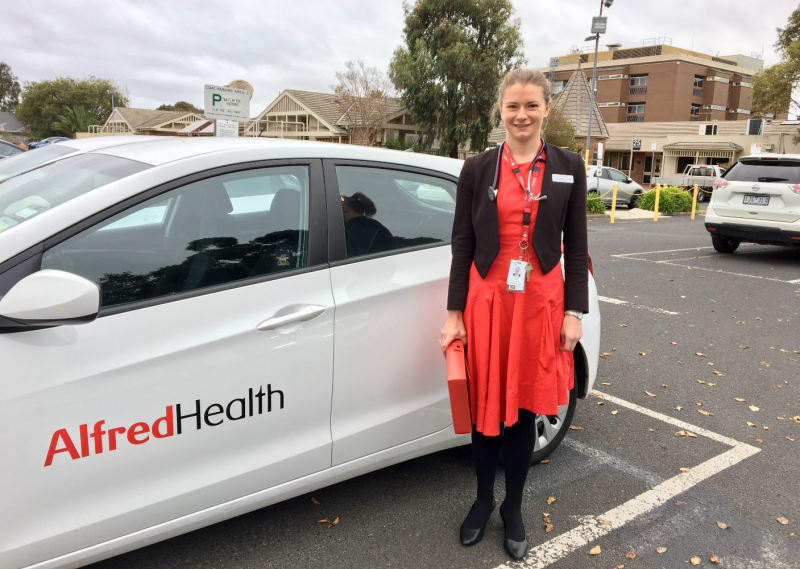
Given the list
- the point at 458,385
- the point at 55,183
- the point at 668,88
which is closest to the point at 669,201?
the point at 458,385

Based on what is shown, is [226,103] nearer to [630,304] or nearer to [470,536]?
[630,304]

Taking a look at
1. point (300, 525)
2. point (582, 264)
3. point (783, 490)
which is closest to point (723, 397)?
point (783, 490)

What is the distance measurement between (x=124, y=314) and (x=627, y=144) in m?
57.2

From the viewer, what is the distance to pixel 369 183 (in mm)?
2732

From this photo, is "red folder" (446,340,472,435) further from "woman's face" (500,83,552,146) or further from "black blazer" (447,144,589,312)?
"woman's face" (500,83,552,146)

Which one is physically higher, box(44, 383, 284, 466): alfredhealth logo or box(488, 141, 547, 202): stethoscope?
box(488, 141, 547, 202): stethoscope

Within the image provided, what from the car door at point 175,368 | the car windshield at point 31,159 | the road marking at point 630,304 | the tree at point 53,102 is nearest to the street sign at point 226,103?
the road marking at point 630,304

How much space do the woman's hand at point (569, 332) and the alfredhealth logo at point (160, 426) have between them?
109cm

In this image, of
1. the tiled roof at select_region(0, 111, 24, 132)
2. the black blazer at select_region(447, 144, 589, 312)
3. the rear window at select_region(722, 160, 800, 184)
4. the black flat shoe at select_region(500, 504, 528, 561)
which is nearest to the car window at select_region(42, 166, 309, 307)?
the black blazer at select_region(447, 144, 589, 312)

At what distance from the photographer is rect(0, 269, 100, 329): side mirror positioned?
5.81ft

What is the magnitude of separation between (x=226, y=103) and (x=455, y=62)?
78.4 feet

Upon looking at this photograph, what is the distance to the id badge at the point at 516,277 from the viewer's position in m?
2.34

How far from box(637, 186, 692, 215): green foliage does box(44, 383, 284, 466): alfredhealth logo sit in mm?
20962

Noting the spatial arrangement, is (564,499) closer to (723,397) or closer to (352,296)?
(352,296)
